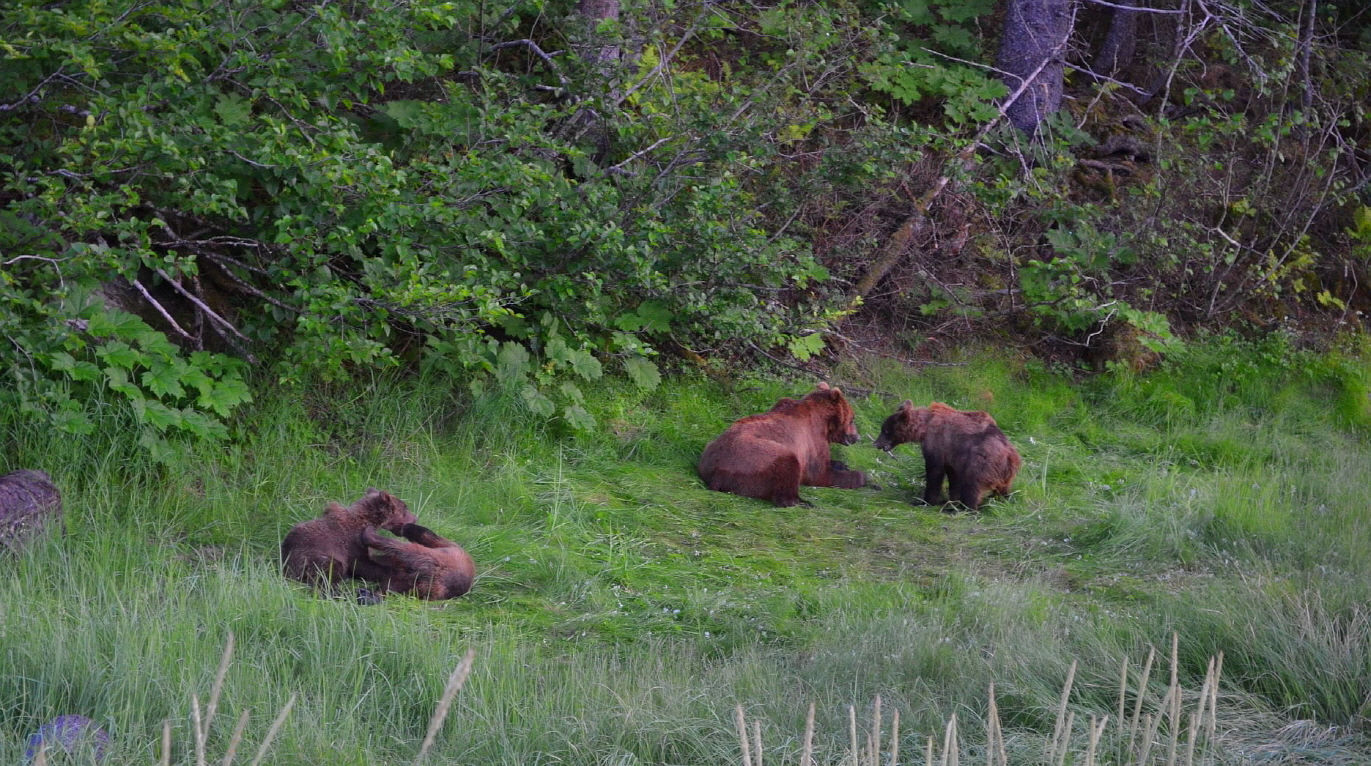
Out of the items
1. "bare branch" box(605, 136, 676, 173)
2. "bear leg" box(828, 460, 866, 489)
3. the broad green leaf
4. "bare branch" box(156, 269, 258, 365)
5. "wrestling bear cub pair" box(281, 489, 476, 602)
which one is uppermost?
"bare branch" box(605, 136, 676, 173)

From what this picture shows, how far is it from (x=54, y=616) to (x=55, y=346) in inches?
81.4

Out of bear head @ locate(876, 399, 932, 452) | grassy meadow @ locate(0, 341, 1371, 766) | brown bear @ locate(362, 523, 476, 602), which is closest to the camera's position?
grassy meadow @ locate(0, 341, 1371, 766)

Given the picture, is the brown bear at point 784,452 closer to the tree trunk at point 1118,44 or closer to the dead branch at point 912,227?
the dead branch at point 912,227

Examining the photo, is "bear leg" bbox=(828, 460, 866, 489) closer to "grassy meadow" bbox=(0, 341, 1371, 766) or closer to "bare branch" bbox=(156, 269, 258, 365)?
"grassy meadow" bbox=(0, 341, 1371, 766)

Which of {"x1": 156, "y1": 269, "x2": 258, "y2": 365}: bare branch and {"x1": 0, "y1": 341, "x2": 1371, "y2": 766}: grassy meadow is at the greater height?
{"x1": 156, "y1": 269, "x2": 258, "y2": 365}: bare branch

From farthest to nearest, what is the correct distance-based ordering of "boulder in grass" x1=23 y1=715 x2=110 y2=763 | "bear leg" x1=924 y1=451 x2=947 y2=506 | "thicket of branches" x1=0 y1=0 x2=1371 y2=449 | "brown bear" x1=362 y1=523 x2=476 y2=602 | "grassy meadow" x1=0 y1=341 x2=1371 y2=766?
1. "bear leg" x1=924 y1=451 x2=947 y2=506
2. "thicket of branches" x1=0 y1=0 x2=1371 y2=449
3. "brown bear" x1=362 y1=523 x2=476 y2=602
4. "grassy meadow" x1=0 y1=341 x2=1371 y2=766
5. "boulder in grass" x1=23 y1=715 x2=110 y2=763

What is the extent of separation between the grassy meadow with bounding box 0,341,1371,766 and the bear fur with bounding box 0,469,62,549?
16 centimetres

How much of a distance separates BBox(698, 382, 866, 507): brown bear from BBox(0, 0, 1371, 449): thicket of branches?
0.70m

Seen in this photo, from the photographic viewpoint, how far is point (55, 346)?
6.59 m

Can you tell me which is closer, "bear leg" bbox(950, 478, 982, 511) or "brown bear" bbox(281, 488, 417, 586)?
"brown bear" bbox(281, 488, 417, 586)

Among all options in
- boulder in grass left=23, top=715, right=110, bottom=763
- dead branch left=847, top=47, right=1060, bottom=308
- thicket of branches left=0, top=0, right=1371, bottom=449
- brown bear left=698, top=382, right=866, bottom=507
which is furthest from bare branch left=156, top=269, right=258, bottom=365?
dead branch left=847, top=47, right=1060, bottom=308

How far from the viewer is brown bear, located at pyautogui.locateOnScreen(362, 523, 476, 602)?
19.7ft

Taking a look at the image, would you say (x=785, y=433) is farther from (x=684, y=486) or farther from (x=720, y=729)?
(x=720, y=729)

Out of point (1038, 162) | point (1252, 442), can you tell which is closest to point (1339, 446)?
point (1252, 442)
